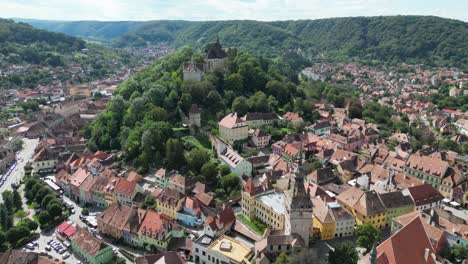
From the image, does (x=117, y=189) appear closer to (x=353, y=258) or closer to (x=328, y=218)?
(x=328, y=218)

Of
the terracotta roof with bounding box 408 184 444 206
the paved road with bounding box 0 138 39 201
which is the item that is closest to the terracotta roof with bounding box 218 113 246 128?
the terracotta roof with bounding box 408 184 444 206

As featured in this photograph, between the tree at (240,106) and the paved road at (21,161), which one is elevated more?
the tree at (240,106)

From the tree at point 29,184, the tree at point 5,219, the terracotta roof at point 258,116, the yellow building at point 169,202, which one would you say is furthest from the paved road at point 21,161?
the terracotta roof at point 258,116

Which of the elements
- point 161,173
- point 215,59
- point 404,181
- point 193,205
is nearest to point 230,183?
point 193,205

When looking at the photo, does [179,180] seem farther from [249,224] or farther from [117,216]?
[249,224]

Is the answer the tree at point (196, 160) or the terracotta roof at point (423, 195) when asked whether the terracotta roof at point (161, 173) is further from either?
the terracotta roof at point (423, 195)

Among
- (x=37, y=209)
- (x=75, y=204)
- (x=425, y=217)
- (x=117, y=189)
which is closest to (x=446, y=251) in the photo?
(x=425, y=217)

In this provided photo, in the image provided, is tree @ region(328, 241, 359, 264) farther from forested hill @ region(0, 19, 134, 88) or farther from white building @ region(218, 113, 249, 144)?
forested hill @ region(0, 19, 134, 88)
